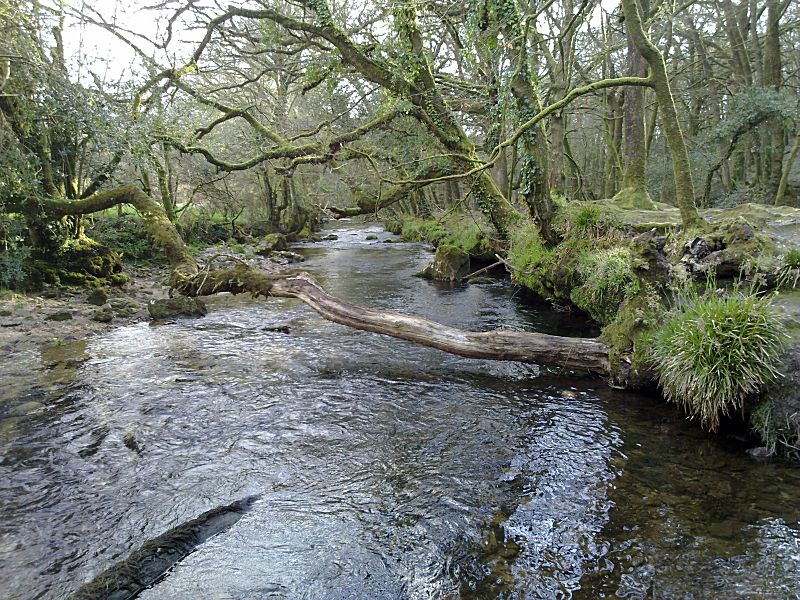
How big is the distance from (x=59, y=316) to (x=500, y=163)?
16.7 metres

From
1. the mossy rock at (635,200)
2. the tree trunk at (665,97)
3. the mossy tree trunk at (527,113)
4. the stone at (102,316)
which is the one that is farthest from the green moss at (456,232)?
the stone at (102,316)

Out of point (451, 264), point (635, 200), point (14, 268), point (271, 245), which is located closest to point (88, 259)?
point (14, 268)

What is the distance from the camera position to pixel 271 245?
81.3 ft

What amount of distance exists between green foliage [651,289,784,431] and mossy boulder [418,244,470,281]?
10.4 meters

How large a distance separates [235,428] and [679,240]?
7446mm

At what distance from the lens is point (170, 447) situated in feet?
18.9

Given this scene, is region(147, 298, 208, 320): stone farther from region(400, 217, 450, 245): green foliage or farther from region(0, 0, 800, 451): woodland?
region(400, 217, 450, 245): green foliage

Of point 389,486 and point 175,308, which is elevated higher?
point 175,308

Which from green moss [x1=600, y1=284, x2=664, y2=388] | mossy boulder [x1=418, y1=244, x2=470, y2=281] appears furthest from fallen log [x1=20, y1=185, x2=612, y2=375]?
mossy boulder [x1=418, y1=244, x2=470, y2=281]

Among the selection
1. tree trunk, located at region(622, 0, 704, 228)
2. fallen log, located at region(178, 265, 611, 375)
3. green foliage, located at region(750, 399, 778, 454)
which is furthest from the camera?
tree trunk, located at region(622, 0, 704, 228)

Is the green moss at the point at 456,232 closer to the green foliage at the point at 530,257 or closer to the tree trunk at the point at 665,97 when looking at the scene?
the green foliage at the point at 530,257

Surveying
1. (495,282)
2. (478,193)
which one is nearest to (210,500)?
(478,193)

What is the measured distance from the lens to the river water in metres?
3.74

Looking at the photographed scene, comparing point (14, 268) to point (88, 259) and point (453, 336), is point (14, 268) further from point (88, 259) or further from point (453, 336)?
point (453, 336)
